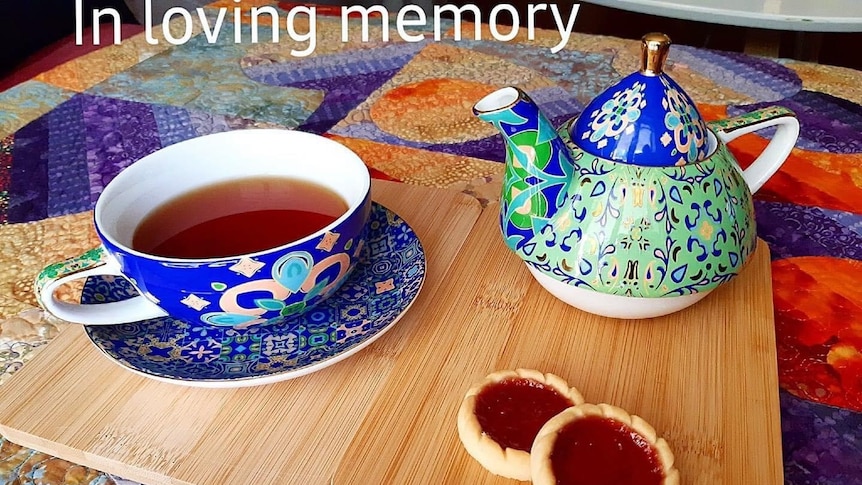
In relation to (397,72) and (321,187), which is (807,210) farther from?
(397,72)

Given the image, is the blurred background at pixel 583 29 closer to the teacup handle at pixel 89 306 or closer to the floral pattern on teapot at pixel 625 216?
the teacup handle at pixel 89 306

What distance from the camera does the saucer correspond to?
0.47m

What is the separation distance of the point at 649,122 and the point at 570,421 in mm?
217

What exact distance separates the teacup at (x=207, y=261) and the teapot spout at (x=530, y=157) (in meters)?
0.11

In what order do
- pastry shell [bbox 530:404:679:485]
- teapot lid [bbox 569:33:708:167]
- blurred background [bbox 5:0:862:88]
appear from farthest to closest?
blurred background [bbox 5:0:862:88] < teapot lid [bbox 569:33:708:167] < pastry shell [bbox 530:404:679:485]

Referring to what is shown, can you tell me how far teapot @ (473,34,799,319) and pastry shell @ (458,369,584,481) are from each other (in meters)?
0.08

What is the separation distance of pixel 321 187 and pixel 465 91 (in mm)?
486

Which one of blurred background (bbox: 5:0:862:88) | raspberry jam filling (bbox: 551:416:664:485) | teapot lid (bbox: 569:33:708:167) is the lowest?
blurred background (bbox: 5:0:862:88)

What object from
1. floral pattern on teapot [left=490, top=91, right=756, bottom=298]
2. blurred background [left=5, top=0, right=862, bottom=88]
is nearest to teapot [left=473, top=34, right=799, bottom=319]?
floral pattern on teapot [left=490, top=91, right=756, bottom=298]

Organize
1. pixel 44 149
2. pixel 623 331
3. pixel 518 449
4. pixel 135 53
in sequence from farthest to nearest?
1. pixel 135 53
2. pixel 44 149
3. pixel 623 331
4. pixel 518 449

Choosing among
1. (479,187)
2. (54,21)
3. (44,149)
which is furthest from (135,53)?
(54,21)

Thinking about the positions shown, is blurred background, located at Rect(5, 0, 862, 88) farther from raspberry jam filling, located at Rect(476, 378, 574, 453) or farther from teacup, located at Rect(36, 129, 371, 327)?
raspberry jam filling, located at Rect(476, 378, 574, 453)

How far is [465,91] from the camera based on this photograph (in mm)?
1025

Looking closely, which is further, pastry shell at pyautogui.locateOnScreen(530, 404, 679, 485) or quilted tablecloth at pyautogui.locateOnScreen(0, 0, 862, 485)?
quilted tablecloth at pyautogui.locateOnScreen(0, 0, 862, 485)
